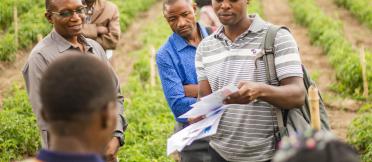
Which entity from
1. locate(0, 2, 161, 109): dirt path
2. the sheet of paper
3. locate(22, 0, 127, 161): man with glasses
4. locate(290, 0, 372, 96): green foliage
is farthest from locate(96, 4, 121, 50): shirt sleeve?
locate(290, 0, 372, 96): green foliage

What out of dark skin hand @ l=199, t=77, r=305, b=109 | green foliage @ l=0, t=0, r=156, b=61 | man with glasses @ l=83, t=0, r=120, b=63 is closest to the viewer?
dark skin hand @ l=199, t=77, r=305, b=109

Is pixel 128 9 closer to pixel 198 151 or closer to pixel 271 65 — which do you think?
pixel 198 151

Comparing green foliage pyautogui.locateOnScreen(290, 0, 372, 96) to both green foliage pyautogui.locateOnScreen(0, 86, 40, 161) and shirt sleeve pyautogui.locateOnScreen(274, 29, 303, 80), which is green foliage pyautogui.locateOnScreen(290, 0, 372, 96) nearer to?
green foliage pyautogui.locateOnScreen(0, 86, 40, 161)

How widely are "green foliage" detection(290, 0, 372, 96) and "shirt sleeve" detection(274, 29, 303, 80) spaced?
758cm

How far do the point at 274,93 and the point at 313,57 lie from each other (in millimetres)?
11701

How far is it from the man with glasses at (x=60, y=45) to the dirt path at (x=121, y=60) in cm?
644

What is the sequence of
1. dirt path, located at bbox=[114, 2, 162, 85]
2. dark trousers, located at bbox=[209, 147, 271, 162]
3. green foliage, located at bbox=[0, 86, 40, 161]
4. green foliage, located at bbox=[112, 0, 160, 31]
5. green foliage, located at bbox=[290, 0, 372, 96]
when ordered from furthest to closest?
1. green foliage, located at bbox=[112, 0, 160, 31]
2. dirt path, located at bbox=[114, 2, 162, 85]
3. green foliage, located at bbox=[290, 0, 372, 96]
4. green foliage, located at bbox=[0, 86, 40, 161]
5. dark trousers, located at bbox=[209, 147, 271, 162]

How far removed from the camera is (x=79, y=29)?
375cm

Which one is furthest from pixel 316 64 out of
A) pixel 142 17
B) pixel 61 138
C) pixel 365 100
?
pixel 61 138

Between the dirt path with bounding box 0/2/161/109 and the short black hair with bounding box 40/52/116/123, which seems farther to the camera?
the dirt path with bounding box 0/2/161/109

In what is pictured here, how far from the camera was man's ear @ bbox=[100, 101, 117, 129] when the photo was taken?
2.14 metres

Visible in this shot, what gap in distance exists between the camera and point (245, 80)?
127 inches

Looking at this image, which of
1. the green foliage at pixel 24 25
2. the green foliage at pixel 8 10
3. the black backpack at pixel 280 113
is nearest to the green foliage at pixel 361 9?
the green foliage at pixel 24 25

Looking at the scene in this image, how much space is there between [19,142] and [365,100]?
5.33 m
